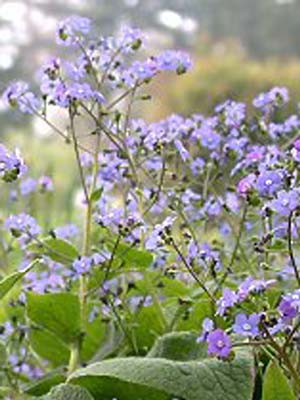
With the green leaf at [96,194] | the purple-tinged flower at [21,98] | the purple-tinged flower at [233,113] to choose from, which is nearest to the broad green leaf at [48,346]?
the green leaf at [96,194]

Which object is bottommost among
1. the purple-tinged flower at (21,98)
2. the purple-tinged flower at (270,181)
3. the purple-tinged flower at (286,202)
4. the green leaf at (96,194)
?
the purple-tinged flower at (286,202)

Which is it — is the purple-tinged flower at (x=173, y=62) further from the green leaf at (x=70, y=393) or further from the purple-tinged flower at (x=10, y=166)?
the green leaf at (x=70, y=393)

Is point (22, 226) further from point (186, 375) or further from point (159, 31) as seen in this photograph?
point (159, 31)

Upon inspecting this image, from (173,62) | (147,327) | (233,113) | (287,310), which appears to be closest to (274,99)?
(233,113)

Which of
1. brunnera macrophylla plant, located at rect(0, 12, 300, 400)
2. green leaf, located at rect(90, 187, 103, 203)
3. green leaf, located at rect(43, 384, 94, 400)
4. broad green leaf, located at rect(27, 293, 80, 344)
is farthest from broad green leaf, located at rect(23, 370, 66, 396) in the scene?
green leaf, located at rect(90, 187, 103, 203)

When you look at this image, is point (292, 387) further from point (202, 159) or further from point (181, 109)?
point (181, 109)

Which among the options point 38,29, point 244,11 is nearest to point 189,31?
point 244,11
